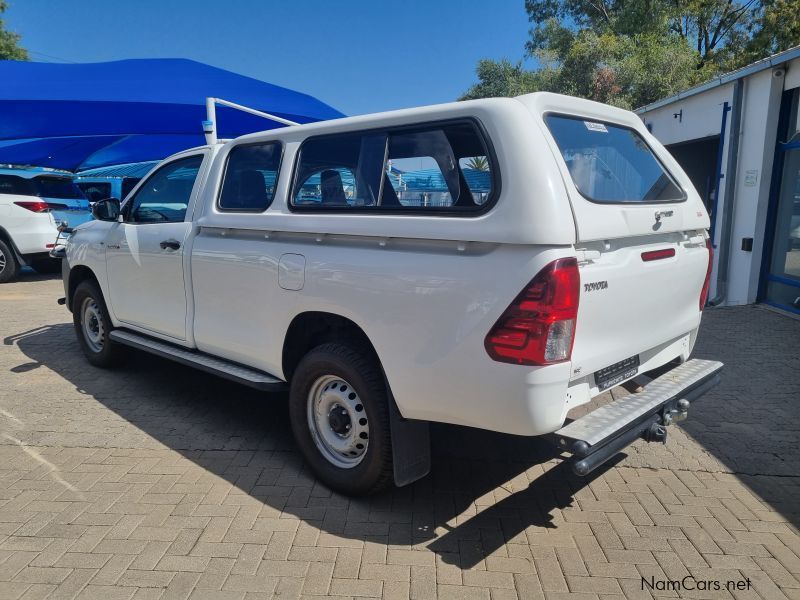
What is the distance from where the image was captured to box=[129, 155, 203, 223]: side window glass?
4.48 metres

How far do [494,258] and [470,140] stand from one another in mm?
651

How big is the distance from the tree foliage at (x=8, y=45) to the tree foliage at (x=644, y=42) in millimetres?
22298

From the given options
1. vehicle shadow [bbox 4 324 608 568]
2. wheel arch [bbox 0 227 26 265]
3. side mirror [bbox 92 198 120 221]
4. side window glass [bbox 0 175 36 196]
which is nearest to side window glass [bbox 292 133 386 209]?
vehicle shadow [bbox 4 324 608 568]

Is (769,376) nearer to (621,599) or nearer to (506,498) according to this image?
(506,498)

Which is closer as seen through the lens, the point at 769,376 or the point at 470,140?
the point at 470,140

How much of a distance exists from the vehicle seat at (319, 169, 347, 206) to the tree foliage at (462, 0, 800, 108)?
15721 millimetres

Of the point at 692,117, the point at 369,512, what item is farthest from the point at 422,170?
the point at 692,117

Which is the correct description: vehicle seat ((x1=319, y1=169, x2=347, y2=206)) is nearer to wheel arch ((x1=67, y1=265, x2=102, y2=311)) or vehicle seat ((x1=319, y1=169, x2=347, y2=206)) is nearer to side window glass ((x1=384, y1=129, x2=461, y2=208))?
side window glass ((x1=384, y1=129, x2=461, y2=208))

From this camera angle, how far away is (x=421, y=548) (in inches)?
116

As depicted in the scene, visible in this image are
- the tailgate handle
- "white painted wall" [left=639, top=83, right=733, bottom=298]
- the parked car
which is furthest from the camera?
the parked car

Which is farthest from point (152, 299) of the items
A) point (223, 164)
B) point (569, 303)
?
point (569, 303)

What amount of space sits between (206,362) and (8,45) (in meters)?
28.8

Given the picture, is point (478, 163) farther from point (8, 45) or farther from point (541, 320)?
point (8, 45)

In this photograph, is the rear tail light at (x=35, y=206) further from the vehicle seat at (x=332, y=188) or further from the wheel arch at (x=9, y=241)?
the vehicle seat at (x=332, y=188)
